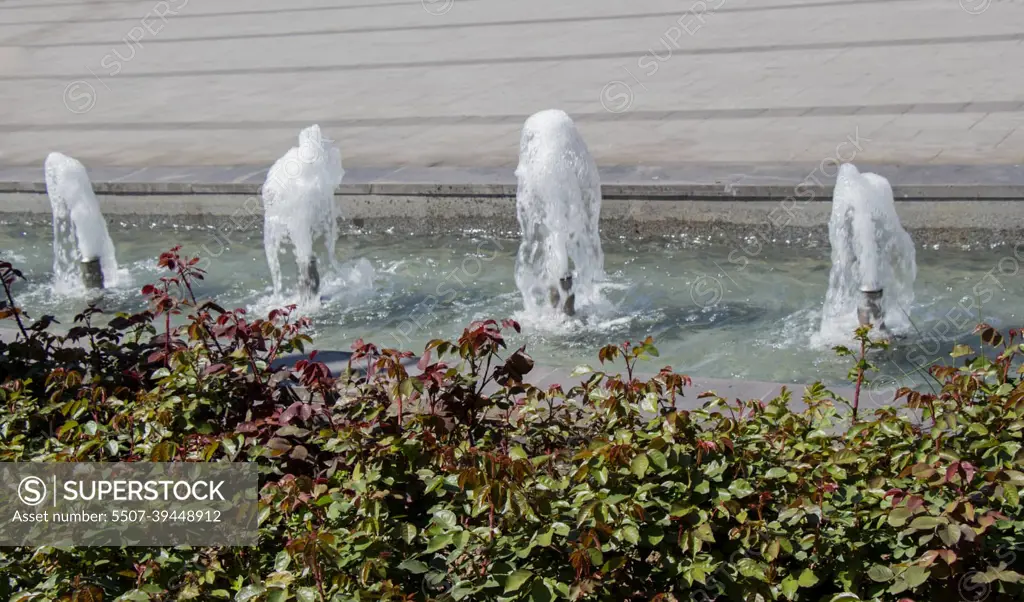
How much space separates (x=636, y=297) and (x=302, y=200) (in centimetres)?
231

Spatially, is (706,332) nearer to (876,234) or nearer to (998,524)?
(876,234)

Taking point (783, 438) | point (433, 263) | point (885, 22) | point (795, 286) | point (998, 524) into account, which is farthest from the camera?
point (885, 22)

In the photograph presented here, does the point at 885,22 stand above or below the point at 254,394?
above

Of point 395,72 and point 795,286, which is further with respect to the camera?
point 395,72

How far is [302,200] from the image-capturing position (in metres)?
7.49

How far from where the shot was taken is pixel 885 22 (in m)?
13.2

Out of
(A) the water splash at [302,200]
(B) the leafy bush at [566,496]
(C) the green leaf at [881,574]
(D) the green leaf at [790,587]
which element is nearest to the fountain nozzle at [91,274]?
(A) the water splash at [302,200]

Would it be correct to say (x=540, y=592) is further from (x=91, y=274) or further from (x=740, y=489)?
(x=91, y=274)

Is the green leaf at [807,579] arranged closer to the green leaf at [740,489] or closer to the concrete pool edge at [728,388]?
the green leaf at [740,489]

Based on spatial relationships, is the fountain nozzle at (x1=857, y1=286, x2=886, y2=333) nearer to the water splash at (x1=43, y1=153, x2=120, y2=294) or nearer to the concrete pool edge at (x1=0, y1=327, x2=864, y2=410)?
the concrete pool edge at (x1=0, y1=327, x2=864, y2=410)

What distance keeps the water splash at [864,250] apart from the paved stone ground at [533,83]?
1.95 metres

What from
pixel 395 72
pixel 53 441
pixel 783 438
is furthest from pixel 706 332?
pixel 395 72

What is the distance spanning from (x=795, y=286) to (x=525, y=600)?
4.76 meters

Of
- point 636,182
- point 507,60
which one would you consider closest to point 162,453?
point 636,182
